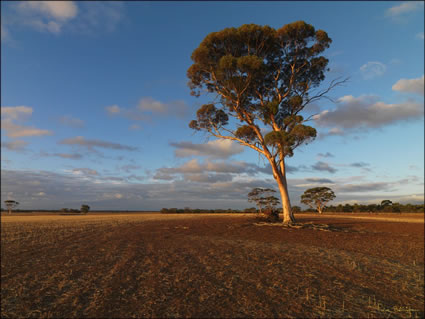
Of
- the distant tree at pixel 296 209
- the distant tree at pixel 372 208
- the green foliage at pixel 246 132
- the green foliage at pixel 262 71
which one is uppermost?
the green foliage at pixel 262 71

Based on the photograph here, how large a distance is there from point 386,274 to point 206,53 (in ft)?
72.0

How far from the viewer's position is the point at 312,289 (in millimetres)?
6102

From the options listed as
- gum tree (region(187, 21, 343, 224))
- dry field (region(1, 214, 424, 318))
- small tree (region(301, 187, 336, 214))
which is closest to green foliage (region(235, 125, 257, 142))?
gum tree (region(187, 21, 343, 224))

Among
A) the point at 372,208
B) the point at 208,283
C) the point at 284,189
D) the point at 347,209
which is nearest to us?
the point at 208,283

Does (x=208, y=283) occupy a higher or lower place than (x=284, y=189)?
lower

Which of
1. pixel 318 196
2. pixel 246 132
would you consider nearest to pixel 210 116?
pixel 246 132

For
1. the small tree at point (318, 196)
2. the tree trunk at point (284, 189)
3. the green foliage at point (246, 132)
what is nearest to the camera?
the tree trunk at point (284, 189)

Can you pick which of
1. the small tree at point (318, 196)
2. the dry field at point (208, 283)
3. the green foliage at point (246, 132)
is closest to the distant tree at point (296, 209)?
the small tree at point (318, 196)

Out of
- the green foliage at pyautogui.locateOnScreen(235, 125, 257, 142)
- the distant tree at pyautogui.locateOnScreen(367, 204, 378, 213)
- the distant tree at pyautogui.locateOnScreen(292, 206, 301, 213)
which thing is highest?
the green foliage at pyautogui.locateOnScreen(235, 125, 257, 142)

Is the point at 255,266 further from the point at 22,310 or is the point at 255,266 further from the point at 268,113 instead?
the point at 268,113

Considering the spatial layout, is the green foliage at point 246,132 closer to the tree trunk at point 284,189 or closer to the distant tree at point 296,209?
the tree trunk at point 284,189

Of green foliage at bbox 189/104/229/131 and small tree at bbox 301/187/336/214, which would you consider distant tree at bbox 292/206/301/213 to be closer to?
small tree at bbox 301/187/336/214

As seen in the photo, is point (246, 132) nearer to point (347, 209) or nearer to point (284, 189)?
point (284, 189)

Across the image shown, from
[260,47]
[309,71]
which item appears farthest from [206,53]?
[309,71]
